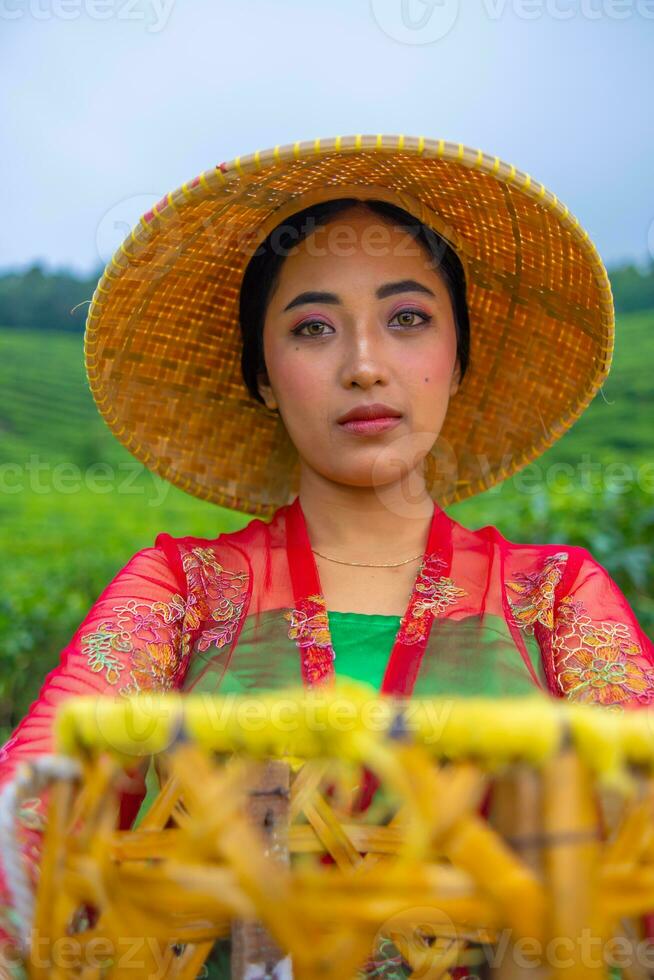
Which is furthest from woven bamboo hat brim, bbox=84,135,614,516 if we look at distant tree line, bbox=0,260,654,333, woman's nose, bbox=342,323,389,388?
distant tree line, bbox=0,260,654,333

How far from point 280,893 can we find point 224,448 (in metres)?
1.28

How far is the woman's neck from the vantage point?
1.54 meters

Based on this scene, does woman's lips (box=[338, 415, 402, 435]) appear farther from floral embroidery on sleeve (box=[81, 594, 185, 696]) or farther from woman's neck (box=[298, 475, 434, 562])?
floral embroidery on sleeve (box=[81, 594, 185, 696])

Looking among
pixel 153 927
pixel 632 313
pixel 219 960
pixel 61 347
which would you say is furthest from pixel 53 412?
pixel 153 927

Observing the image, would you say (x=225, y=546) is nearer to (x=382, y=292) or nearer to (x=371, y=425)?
(x=371, y=425)

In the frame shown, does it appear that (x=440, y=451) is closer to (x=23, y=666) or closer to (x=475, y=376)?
(x=475, y=376)

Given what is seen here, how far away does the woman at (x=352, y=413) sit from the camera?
134 centimetres

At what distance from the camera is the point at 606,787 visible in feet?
2.16

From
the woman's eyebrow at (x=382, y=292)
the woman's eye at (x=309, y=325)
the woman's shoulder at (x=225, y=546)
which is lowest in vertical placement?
the woman's shoulder at (x=225, y=546)

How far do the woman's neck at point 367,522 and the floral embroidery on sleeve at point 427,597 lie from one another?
7 cm

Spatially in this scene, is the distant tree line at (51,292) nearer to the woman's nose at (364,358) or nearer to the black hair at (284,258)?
the black hair at (284,258)

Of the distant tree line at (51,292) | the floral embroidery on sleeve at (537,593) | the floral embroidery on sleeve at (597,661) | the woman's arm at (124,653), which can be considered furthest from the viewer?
the distant tree line at (51,292)

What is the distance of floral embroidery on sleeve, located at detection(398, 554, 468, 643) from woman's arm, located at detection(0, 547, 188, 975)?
308 mm

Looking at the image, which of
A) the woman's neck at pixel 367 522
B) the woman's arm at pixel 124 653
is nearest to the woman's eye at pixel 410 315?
the woman's neck at pixel 367 522
